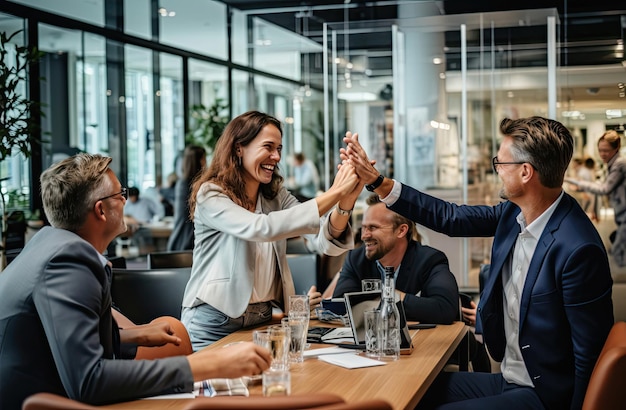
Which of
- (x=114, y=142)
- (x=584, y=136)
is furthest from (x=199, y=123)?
(x=584, y=136)

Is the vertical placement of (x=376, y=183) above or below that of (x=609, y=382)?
above

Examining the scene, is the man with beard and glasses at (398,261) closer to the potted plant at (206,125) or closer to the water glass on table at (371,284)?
the water glass on table at (371,284)

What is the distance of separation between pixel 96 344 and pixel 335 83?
717 centimetres

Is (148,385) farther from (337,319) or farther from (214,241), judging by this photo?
(337,319)

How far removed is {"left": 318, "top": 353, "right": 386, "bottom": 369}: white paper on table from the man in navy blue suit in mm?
356

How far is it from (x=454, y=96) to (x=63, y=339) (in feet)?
23.0

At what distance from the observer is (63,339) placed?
7.00 feet

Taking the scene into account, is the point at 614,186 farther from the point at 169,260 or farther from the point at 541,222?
the point at 541,222

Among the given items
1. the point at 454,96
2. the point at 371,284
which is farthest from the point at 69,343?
the point at 454,96

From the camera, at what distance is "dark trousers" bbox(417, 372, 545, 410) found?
115 inches

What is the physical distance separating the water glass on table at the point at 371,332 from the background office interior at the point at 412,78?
16.7ft

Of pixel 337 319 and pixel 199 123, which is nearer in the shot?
pixel 337 319

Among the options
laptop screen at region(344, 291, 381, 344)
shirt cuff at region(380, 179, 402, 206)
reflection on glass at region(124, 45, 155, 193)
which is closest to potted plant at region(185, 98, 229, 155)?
reflection on glass at region(124, 45, 155, 193)

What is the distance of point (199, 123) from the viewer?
10805mm
